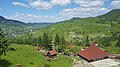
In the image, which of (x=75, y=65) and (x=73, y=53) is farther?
(x=73, y=53)

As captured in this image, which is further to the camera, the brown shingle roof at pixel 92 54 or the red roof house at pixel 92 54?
the brown shingle roof at pixel 92 54

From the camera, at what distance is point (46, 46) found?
449 ft

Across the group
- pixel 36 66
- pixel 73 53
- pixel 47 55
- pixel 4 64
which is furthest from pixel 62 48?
pixel 4 64

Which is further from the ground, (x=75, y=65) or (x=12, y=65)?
(x=12, y=65)

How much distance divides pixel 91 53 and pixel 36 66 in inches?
1674

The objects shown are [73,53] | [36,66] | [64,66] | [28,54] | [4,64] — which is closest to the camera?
[4,64]

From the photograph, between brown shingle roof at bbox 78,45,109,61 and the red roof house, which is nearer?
the red roof house

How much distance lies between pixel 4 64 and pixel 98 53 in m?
58.5

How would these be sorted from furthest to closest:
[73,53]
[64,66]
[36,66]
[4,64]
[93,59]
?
1. [73,53]
2. [93,59]
3. [64,66]
4. [36,66]
5. [4,64]

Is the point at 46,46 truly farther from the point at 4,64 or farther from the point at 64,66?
the point at 4,64

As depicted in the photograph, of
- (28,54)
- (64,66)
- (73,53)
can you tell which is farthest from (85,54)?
(28,54)

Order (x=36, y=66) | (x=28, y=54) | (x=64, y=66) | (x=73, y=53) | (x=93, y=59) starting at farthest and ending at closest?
(x=73, y=53), (x=93, y=59), (x=28, y=54), (x=64, y=66), (x=36, y=66)

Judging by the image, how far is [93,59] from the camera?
4222 inches

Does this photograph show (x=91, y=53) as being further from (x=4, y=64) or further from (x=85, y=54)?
(x=4, y=64)
